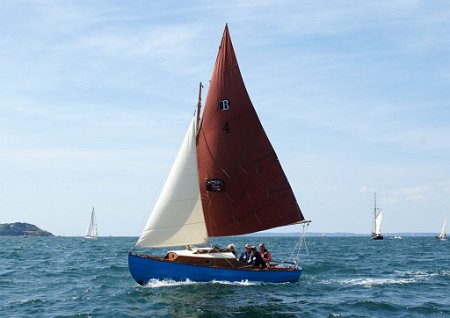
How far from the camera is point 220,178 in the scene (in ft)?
104

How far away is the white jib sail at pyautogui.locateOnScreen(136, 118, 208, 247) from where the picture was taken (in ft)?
98.9

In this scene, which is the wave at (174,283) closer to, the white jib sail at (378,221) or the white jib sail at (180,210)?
the white jib sail at (180,210)

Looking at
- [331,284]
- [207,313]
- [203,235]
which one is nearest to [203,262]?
[203,235]

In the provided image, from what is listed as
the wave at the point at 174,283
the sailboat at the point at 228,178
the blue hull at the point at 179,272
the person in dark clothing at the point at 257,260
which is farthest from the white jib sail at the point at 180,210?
the person in dark clothing at the point at 257,260

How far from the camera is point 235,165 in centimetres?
3180

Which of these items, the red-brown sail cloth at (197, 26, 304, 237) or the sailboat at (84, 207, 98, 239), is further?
the sailboat at (84, 207, 98, 239)

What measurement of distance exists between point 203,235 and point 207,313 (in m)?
7.84

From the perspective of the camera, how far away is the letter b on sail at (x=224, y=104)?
3184cm

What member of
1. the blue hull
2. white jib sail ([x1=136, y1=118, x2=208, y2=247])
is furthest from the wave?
white jib sail ([x1=136, y1=118, x2=208, y2=247])

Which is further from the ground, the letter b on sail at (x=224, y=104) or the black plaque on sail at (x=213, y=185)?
the letter b on sail at (x=224, y=104)

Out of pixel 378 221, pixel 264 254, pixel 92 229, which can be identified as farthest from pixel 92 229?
pixel 264 254

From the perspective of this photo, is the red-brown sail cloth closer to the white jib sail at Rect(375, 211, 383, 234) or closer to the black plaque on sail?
the black plaque on sail

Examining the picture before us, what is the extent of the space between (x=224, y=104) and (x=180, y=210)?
662 centimetres

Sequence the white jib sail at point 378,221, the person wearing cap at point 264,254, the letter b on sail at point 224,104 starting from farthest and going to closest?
the white jib sail at point 378,221 → the person wearing cap at point 264,254 → the letter b on sail at point 224,104
